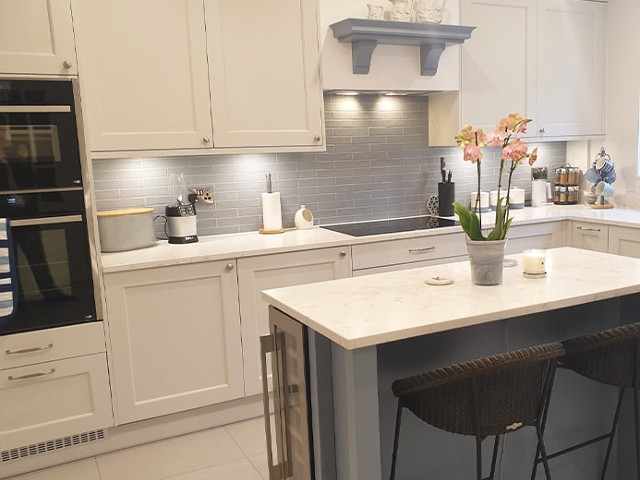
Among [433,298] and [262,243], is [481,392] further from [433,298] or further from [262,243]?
[262,243]

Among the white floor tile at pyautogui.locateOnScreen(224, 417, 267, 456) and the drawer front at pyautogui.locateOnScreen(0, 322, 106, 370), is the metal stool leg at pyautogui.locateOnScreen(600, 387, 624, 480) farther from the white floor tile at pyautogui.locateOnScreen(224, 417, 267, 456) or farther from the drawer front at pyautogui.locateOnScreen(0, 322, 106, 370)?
the drawer front at pyautogui.locateOnScreen(0, 322, 106, 370)

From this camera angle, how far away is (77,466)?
2.95 meters

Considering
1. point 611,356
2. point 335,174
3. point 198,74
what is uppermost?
point 198,74

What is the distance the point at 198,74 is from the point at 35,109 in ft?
2.88

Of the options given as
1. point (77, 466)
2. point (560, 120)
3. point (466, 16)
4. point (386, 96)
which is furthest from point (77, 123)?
point (560, 120)

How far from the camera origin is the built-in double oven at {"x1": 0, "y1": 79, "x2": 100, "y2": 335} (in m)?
2.62

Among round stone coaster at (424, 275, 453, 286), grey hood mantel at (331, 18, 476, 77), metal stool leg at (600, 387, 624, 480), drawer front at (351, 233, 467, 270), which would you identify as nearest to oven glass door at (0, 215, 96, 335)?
drawer front at (351, 233, 467, 270)

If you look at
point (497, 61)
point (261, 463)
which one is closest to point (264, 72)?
point (497, 61)

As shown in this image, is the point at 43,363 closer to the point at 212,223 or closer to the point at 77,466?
the point at 77,466

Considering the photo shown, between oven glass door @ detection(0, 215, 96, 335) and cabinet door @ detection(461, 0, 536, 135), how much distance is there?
259cm

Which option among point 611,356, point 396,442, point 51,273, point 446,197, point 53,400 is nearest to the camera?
point 396,442

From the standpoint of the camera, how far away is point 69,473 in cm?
289

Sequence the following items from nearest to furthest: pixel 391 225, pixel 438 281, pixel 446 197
Result: pixel 438 281 → pixel 391 225 → pixel 446 197

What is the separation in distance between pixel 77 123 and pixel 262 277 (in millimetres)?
1201
